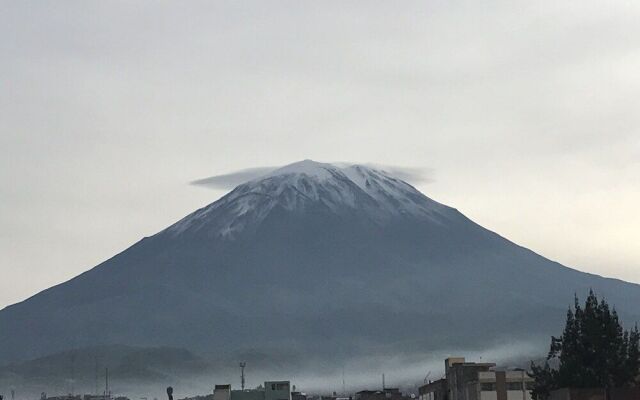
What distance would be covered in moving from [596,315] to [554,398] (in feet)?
30.4

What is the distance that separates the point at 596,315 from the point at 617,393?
10533mm

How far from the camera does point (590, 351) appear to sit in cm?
15875

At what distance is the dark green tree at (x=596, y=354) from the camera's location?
514 ft

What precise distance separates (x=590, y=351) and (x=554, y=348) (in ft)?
12.1

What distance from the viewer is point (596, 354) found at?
158 meters

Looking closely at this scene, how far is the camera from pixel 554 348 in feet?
528

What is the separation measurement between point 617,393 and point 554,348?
9.67 meters

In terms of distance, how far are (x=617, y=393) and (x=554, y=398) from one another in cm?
701

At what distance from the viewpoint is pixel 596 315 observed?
16138 centimetres

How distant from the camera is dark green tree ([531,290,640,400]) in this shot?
156750 mm

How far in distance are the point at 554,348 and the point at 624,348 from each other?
22.0 ft

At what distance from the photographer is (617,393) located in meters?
153
